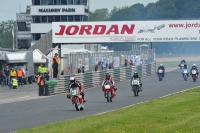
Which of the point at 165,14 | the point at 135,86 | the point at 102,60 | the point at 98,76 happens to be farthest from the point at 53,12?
the point at 135,86

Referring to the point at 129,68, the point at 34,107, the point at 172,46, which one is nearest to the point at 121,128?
the point at 34,107

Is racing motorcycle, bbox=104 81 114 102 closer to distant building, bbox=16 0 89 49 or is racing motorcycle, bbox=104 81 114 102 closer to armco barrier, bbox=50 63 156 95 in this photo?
armco barrier, bbox=50 63 156 95

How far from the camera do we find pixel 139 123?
56.3 feet

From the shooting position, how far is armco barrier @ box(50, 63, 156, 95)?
126 feet

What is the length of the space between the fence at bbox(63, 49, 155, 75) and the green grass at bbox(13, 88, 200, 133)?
1876 cm

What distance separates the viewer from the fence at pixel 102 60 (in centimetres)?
4097

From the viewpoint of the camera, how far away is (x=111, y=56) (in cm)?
5134

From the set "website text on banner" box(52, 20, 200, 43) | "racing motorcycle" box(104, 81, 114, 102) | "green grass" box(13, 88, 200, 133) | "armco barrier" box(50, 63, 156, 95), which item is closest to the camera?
"green grass" box(13, 88, 200, 133)

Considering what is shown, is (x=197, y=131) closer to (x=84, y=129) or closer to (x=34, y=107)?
(x=84, y=129)

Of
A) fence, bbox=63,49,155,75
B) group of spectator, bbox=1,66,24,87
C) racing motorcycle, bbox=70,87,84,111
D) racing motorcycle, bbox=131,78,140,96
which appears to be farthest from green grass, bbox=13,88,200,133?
group of spectator, bbox=1,66,24,87

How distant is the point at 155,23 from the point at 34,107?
3783 cm

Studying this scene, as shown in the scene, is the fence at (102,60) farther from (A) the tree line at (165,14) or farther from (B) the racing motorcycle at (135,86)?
(A) the tree line at (165,14)

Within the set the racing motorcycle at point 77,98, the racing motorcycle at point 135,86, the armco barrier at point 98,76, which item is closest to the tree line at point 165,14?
the armco barrier at point 98,76

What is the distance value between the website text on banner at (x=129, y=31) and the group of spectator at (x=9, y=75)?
1400cm
